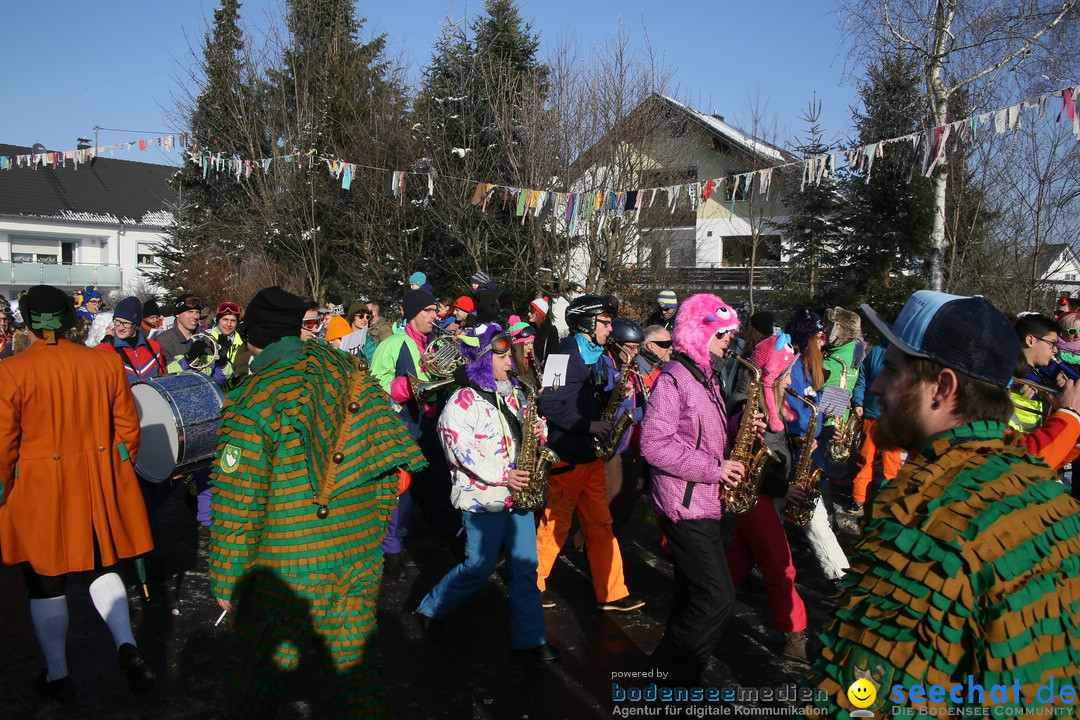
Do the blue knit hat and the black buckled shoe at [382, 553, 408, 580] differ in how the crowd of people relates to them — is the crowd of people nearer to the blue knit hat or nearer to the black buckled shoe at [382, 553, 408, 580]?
the black buckled shoe at [382, 553, 408, 580]

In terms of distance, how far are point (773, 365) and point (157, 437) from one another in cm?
396

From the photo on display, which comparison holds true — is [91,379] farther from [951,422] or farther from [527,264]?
[527,264]

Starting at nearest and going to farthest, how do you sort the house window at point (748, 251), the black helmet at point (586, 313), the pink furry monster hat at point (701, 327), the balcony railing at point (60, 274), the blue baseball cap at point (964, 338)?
the blue baseball cap at point (964, 338)
the pink furry monster hat at point (701, 327)
the black helmet at point (586, 313)
the house window at point (748, 251)
the balcony railing at point (60, 274)

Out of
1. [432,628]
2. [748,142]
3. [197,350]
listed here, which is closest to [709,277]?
Result: [748,142]

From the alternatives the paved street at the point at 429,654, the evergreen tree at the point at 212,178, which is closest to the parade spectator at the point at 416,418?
the paved street at the point at 429,654

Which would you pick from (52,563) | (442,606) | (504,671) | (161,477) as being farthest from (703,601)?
(161,477)

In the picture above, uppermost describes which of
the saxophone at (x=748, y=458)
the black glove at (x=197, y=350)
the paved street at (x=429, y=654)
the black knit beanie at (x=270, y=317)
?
the black knit beanie at (x=270, y=317)

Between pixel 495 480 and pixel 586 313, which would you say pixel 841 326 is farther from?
pixel 495 480

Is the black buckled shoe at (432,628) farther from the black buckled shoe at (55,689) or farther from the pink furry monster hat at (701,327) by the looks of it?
the pink furry monster hat at (701,327)

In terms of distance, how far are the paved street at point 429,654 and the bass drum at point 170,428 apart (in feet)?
3.03

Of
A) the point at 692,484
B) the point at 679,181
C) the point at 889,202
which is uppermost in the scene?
the point at 679,181

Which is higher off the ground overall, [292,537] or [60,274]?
[60,274]

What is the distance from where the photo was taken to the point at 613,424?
5145 mm

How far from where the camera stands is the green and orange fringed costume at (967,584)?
5.04 feet
